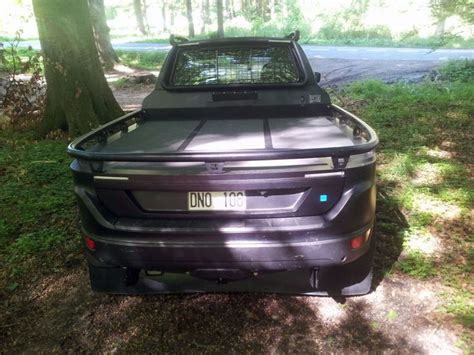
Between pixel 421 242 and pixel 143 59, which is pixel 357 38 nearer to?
pixel 143 59

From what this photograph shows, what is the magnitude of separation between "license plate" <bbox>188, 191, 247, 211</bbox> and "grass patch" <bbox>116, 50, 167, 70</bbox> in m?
19.1

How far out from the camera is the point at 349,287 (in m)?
2.80

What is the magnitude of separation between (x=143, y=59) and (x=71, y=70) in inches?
626

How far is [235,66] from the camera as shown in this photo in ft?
13.5

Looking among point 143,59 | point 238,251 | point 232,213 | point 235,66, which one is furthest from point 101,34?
point 238,251

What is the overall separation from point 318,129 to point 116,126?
5.45ft

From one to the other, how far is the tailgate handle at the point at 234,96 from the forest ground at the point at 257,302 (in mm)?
1849

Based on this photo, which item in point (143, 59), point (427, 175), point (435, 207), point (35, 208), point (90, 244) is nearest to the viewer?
point (90, 244)

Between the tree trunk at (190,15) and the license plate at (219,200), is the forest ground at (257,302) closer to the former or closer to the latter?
the license plate at (219,200)

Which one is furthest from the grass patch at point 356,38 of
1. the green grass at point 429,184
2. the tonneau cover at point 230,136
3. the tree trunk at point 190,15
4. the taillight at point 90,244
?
the taillight at point 90,244

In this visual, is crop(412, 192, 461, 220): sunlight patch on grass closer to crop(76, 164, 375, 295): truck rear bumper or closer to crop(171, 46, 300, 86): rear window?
crop(171, 46, 300, 86): rear window

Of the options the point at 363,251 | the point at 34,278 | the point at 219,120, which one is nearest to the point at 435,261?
the point at 363,251

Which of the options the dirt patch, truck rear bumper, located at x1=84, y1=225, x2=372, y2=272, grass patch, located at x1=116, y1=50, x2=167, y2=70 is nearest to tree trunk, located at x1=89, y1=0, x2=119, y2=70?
grass patch, located at x1=116, y1=50, x2=167, y2=70

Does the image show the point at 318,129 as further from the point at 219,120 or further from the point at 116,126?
the point at 116,126
